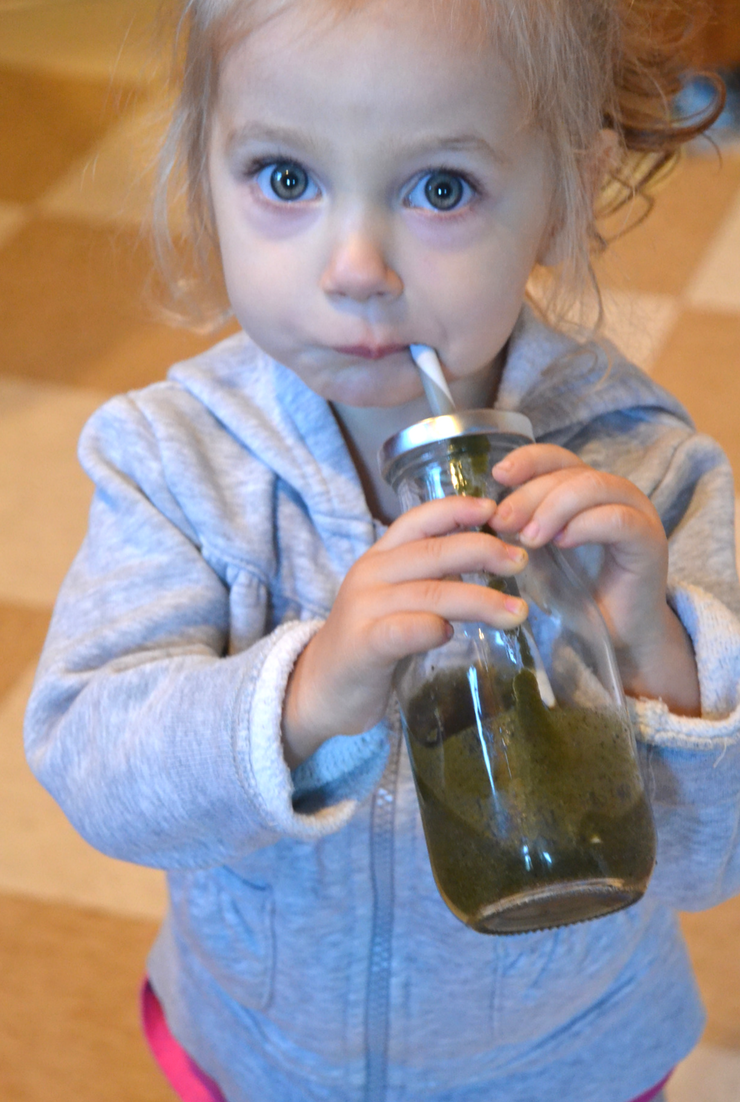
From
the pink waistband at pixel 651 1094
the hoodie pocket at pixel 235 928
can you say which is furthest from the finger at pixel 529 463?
the pink waistband at pixel 651 1094

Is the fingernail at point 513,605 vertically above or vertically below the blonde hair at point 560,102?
below

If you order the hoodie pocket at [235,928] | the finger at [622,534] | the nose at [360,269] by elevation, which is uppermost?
the nose at [360,269]

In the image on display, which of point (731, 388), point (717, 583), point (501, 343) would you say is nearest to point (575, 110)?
point (501, 343)

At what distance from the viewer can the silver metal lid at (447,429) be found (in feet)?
1.70

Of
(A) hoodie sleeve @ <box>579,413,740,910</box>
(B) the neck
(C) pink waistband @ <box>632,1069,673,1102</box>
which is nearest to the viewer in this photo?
(A) hoodie sleeve @ <box>579,413,740,910</box>

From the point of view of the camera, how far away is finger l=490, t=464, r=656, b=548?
20.8 inches

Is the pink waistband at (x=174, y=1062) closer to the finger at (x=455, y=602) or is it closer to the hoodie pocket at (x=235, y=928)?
the hoodie pocket at (x=235, y=928)

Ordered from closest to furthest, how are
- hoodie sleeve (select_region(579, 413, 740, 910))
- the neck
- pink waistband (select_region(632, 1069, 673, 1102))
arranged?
hoodie sleeve (select_region(579, 413, 740, 910))
the neck
pink waistband (select_region(632, 1069, 673, 1102))

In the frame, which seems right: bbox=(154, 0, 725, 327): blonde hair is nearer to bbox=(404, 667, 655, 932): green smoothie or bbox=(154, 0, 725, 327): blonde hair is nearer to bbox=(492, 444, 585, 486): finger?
bbox=(492, 444, 585, 486): finger

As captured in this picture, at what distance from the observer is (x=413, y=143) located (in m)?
0.57

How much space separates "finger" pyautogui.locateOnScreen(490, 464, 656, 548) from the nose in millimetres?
112

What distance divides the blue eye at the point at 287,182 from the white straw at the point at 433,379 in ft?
0.28

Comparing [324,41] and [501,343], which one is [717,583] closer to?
[501,343]

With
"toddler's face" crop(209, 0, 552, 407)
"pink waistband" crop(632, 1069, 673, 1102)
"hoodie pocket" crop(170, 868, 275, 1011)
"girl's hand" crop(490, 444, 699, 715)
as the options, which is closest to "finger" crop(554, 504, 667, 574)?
"girl's hand" crop(490, 444, 699, 715)
